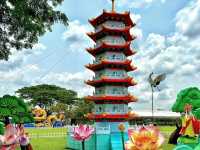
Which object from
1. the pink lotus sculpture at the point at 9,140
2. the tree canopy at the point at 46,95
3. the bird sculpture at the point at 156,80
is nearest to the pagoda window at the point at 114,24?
the bird sculpture at the point at 156,80

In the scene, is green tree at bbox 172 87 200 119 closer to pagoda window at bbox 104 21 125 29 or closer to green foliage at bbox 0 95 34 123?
green foliage at bbox 0 95 34 123

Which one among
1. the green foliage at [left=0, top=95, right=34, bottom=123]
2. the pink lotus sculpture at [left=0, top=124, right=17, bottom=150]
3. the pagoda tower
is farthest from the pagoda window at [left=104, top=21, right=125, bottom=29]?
the pink lotus sculpture at [left=0, top=124, right=17, bottom=150]

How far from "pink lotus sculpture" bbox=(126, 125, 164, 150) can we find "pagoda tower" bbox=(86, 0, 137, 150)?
76.8ft

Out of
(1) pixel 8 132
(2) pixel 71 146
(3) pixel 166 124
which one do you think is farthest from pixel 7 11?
(3) pixel 166 124

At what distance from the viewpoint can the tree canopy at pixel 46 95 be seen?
6719cm

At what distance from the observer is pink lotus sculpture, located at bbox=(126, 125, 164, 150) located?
3.03m

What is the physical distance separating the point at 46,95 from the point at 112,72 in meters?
41.3

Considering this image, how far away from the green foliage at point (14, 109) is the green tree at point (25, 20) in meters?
6.59

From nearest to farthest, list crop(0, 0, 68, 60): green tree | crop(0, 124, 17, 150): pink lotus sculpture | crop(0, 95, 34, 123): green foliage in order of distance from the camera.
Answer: crop(0, 124, 17, 150): pink lotus sculpture, crop(0, 95, 34, 123): green foliage, crop(0, 0, 68, 60): green tree

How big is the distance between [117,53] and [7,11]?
605 inches

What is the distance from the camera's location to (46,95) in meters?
67.1

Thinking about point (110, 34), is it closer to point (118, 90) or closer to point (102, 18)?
point (102, 18)

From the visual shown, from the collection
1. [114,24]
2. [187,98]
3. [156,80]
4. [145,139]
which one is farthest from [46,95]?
[145,139]

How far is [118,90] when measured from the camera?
1083 inches
